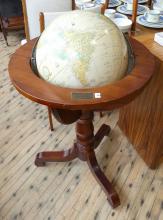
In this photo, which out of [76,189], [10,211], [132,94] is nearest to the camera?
[132,94]

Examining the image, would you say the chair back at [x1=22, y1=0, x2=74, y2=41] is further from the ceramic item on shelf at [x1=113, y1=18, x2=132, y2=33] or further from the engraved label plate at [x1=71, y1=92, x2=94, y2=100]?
the engraved label plate at [x1=71, y1=92, x2=94, y2=100]

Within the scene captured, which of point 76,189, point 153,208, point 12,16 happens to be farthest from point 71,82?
point 12,16

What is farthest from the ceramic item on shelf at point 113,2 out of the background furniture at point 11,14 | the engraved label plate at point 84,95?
the background furniture at point 11,14

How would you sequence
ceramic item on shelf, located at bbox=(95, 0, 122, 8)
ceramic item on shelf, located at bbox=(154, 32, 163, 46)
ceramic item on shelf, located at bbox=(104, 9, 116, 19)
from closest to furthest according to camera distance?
ceramic item on shelf, located at bbox=(154, 32, 163, 46), ceramic item on shelf, located at bbox=(104, 9, 116, 19), ceramic item on shelf, located at bbox=(95, 0, 122, 8)

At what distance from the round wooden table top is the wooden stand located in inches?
14.7

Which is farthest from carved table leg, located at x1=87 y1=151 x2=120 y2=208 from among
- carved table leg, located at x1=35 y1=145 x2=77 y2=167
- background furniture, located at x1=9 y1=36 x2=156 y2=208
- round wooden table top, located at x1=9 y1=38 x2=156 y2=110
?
round wooden table top, located at x1=9 y1=38 x2=156 y2=110

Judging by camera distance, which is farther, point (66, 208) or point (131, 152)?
point (131, 152)

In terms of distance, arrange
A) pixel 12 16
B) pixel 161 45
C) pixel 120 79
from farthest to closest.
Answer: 1. pixel 12 16
2. pixel 161 45
3. pixel 120 79

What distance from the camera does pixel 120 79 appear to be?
3.51 feet

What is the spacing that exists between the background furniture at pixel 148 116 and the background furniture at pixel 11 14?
6.40 ft

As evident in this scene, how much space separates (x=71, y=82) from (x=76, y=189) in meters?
0.81

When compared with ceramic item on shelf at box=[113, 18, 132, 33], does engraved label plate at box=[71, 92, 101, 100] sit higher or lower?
lower

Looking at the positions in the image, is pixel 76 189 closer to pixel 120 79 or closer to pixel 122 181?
pixel 122 181

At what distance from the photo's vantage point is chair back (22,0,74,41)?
1.77m
